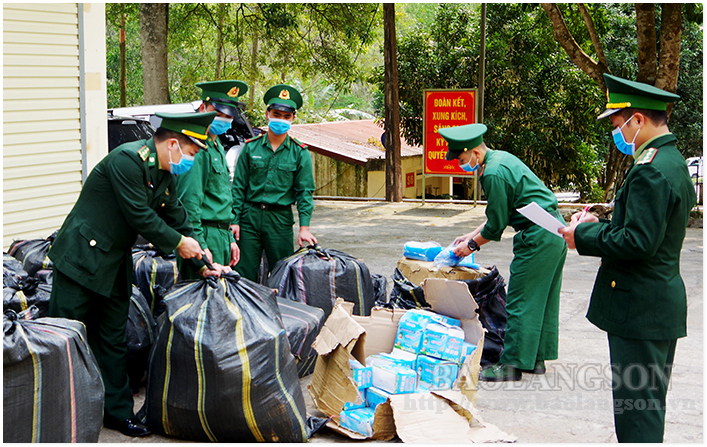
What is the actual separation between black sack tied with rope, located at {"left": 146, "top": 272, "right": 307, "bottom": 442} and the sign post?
8763mm

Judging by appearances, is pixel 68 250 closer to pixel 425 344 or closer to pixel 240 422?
pixel 240 422

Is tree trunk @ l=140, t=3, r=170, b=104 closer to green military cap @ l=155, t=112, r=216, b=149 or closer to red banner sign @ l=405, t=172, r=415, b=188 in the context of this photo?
green military cap @ l=155, t=112, r=216, b=149

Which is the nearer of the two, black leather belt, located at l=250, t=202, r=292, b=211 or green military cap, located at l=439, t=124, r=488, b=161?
green military cap, located at l=439, t=124, r=488, b=161

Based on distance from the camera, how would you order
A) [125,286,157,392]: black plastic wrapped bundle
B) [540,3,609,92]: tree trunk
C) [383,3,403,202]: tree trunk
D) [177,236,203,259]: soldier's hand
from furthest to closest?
[383,3,403,202]: tree trunk
[540,3,609,92]: tree trunk
[125,286,157,392]: black plastic wrapped bundle
[177,236,203,259]: soldier's hand

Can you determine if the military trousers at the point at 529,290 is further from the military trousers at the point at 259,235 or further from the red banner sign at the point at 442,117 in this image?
the red banner sign at the point at 442,117

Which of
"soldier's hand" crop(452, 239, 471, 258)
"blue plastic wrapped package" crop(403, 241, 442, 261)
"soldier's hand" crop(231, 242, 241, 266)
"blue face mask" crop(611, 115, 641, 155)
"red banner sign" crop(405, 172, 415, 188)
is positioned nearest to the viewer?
"blue face mask" crop(611, 115, 641, 155)

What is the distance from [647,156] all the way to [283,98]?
9.47ft

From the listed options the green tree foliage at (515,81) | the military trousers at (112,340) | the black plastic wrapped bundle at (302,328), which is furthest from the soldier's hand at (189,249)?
the green tree foliage at (515,81)

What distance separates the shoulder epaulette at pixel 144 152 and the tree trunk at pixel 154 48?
10.4 metres

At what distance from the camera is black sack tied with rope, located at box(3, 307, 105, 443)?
2623 millimetres

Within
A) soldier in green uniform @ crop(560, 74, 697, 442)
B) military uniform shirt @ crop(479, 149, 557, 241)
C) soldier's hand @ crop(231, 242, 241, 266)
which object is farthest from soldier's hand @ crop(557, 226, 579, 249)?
soldier's hand @ crop(231, 242, 241, 266)

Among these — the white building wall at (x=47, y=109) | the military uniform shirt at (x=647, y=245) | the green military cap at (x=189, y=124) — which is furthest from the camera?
the white building wall at (x=47, y=109)

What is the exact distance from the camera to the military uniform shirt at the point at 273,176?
489 centimetres

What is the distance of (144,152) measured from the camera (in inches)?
129
